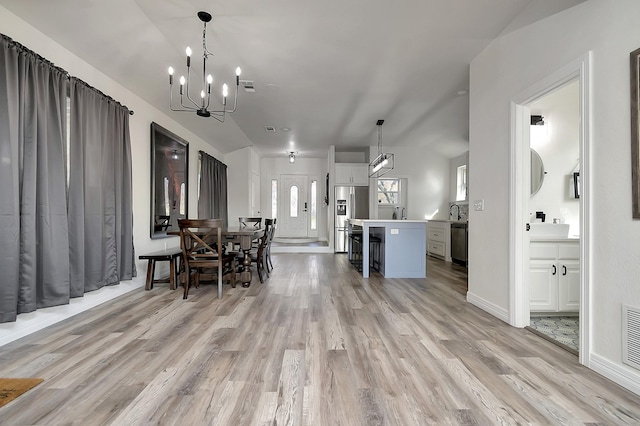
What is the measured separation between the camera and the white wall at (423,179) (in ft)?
25.2

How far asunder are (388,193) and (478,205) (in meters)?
4.53

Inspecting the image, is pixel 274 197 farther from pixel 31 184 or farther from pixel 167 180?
pixel 31 184

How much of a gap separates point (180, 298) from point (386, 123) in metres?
4.71

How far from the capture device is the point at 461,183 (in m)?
7.34

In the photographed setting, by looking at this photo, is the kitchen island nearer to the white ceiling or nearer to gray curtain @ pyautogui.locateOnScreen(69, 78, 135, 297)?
the white ceiling

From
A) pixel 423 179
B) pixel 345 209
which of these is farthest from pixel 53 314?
pixel 423 179

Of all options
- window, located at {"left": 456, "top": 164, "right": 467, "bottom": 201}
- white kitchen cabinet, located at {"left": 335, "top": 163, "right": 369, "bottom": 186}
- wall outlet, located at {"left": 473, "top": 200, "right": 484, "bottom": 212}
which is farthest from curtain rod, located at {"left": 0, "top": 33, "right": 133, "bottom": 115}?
window, located at {"left": 456, "top": 164, "right": 467, "bottom": 201}

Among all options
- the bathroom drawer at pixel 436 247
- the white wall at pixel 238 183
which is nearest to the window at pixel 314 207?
the white wall at pixel 238 183

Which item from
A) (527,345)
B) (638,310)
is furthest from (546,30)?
(527,345)

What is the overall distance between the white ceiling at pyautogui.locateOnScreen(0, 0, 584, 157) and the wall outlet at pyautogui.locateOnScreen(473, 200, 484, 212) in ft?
5.37

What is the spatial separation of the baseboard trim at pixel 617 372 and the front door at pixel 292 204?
8.01 m

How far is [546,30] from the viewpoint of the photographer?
2363 mm

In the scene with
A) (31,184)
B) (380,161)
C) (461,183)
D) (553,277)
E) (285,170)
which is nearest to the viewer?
(31,184)

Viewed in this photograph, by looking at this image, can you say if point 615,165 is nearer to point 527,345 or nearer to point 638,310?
point 638,310
